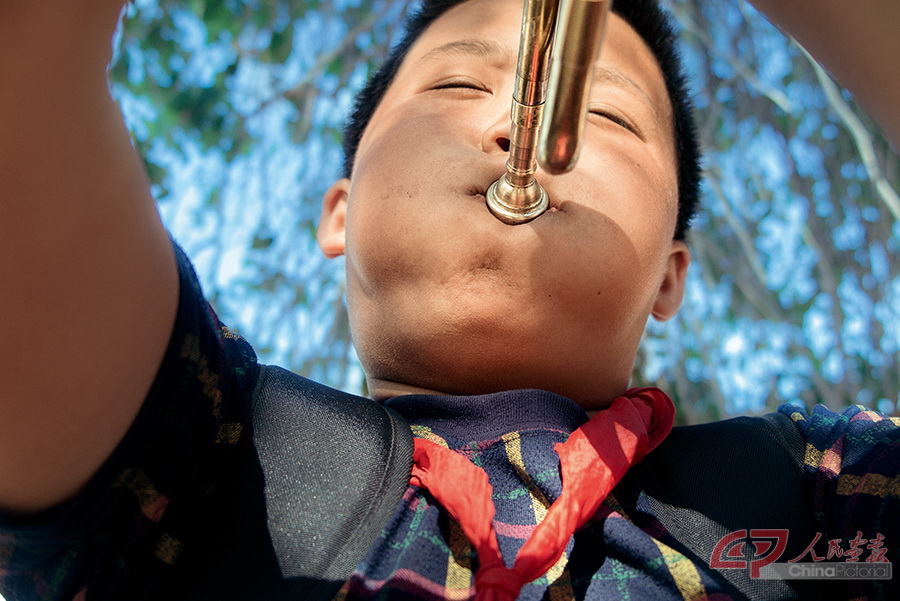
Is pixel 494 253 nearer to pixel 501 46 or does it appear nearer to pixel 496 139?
pixel 496 139

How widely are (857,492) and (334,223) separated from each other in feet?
3.29

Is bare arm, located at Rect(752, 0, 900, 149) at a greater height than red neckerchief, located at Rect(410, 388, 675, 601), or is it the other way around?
bare arm, located at Rect(752, 0, 900, 149)

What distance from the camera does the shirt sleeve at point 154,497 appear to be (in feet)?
2.15

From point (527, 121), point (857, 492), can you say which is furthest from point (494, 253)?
point (857, 492)

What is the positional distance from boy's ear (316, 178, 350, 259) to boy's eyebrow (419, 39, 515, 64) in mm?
324

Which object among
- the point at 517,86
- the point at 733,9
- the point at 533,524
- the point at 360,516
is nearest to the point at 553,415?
the point at 533,524

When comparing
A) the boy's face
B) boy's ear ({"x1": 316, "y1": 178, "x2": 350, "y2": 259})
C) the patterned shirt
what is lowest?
boy's ear ({"x1": 316, "y1": 178, "x2": 350, "y2": 259})

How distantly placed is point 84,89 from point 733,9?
2271 millimetres

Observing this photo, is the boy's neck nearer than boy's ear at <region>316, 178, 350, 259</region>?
Yes

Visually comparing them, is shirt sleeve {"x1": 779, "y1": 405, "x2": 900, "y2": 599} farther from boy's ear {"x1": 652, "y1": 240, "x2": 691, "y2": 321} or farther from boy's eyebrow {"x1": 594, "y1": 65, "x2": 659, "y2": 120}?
boy's eyebrow {"x1": 594, "y1": 65, "x2": 659, "y2": 120}

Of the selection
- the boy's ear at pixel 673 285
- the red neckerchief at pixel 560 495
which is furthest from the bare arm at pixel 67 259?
the boy's ear at pixel 673 285

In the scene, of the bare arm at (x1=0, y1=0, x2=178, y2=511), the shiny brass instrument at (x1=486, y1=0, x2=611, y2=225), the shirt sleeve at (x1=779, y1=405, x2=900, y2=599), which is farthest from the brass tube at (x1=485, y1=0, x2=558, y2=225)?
the shirt sleeve at (x1=779, y1=405, x2=900, y2=599)

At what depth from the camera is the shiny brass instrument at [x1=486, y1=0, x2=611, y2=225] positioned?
25.0 inches

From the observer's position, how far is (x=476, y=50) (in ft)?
3.91
